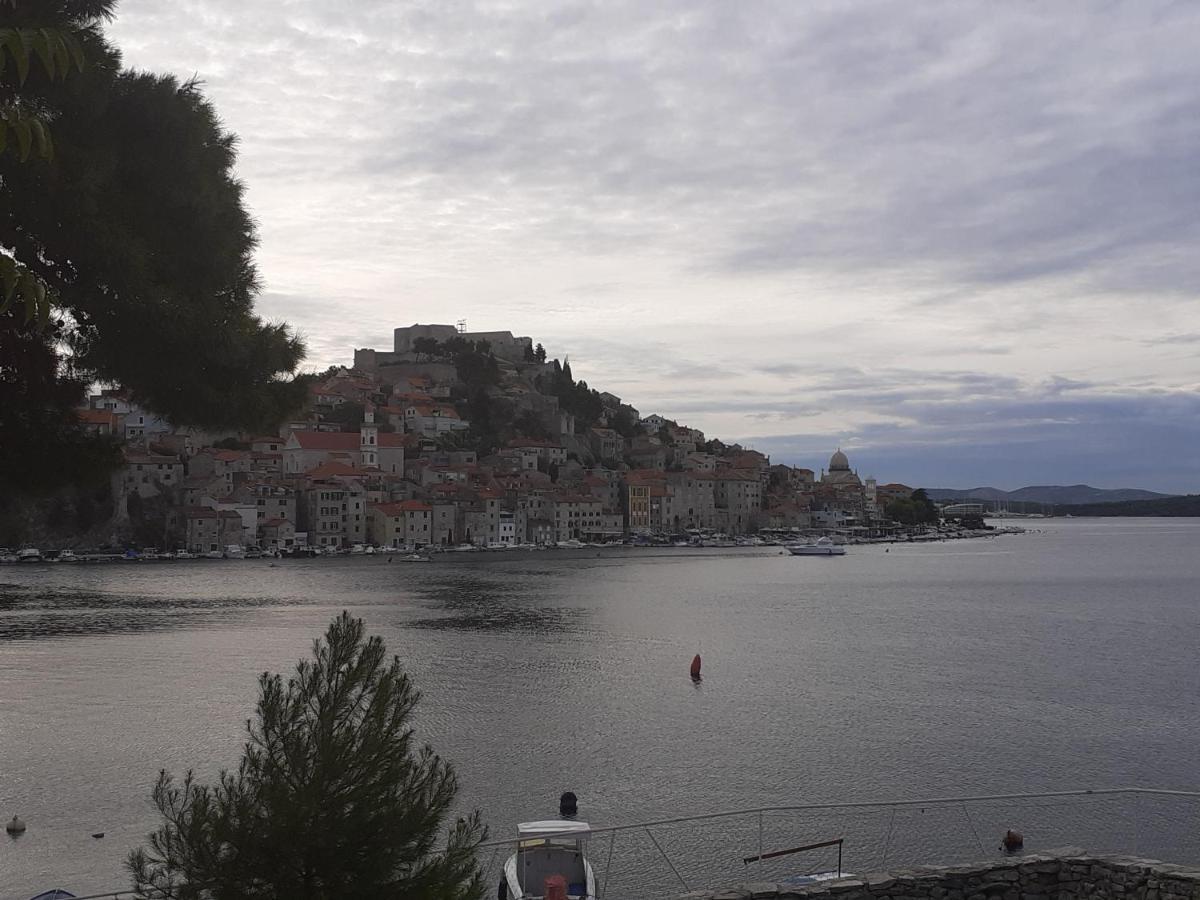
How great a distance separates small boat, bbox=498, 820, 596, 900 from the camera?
41.0ft

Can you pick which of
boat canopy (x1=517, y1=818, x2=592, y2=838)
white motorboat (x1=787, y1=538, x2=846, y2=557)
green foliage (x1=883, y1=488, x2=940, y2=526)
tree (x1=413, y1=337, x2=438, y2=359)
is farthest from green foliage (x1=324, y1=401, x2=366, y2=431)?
boat canopy (x1=517, y1=818, x2=592, y2=838)

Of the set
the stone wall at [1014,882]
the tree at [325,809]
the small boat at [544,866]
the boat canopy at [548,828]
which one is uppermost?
the tree at [325,809]

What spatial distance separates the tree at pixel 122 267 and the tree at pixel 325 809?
3963 mm

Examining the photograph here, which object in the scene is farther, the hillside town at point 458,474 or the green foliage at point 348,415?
the green foliage at point 348,415

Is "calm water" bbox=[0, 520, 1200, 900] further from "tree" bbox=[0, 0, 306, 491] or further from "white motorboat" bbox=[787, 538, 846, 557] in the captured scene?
"white motorboat" bbox=[787, 538, 846, 557]

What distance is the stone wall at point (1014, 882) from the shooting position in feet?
29.1

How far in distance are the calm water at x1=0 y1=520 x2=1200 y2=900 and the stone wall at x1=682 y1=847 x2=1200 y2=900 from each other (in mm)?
5498

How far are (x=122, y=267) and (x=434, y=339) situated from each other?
140 m

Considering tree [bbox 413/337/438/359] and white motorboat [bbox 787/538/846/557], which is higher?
tree [bbox 413/337/438/359]

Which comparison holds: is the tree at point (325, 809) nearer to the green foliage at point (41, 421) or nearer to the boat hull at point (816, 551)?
the green foliage at point (41, 421)


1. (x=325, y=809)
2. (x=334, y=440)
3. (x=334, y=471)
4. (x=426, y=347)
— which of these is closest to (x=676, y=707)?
(x=325, y=809)

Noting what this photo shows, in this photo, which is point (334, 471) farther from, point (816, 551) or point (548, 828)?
point (548, 828)

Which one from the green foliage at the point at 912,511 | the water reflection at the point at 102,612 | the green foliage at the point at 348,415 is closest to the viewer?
the water reflection at the point at 102,612

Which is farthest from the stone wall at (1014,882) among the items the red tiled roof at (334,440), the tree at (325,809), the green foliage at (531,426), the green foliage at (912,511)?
the green foliage at (912,511)
